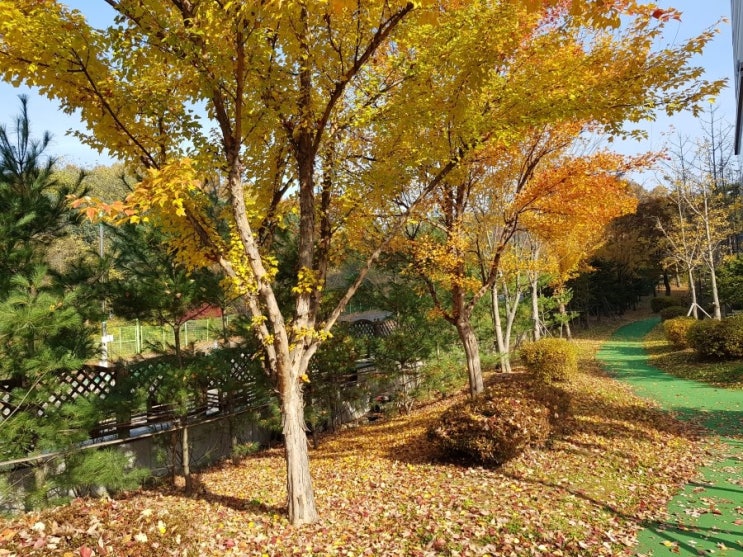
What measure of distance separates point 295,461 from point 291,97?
12.3 feet

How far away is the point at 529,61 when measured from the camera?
20.6 ft

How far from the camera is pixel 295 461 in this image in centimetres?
457

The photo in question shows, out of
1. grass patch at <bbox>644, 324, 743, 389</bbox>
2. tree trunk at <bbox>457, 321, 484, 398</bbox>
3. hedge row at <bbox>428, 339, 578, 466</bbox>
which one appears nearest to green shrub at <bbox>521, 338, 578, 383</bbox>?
grass patch at <bbox>644, 324, 743, 389</bbox>

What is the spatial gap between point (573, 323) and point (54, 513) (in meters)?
30.6

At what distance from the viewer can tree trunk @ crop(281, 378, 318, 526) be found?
15.0 feet

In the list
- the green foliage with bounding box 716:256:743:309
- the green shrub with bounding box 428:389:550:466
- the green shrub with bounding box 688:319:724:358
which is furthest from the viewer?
the green foliage with bounding box 716:256:743:309

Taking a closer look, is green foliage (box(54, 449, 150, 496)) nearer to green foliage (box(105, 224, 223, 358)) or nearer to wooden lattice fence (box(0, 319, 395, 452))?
wooden lattice fence (box(0, 319, 395, 452))

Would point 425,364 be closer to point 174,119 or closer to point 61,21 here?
point 174,119

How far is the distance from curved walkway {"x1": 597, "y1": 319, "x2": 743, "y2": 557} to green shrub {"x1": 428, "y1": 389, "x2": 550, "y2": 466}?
1715 millimetres

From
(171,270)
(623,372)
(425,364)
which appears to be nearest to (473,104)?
(171,270)

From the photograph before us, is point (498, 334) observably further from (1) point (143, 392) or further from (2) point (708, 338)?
(1) point (143, 392)

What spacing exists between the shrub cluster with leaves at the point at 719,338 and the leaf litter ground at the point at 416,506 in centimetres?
553

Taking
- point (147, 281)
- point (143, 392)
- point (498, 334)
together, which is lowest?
point (498, 334)

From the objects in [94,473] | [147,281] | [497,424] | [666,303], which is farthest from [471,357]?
[666,303]
